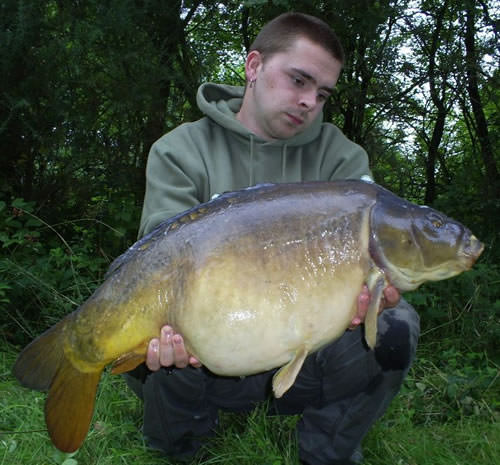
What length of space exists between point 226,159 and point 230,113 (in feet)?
0.65

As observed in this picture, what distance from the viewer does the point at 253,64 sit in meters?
2.02

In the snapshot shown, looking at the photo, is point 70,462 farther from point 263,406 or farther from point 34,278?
point 34,278

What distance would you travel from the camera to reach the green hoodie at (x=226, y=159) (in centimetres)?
185

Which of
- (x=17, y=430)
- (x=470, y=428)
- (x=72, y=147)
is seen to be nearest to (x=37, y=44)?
(x=72, y=147)

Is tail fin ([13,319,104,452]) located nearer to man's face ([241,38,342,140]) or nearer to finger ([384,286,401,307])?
finger ([384,286,401,307])

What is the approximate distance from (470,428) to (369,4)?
244cm

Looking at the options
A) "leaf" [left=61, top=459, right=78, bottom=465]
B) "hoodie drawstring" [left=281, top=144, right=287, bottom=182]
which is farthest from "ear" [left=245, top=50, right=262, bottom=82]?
"leaf" [left=61, top=459, right=78, bottom=465]

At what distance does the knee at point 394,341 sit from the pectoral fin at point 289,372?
437mm

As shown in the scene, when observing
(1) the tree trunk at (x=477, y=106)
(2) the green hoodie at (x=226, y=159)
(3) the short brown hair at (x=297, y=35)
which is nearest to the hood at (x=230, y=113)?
(2) the green hoodie at (x=226, y=159)

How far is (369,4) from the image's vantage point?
342cm

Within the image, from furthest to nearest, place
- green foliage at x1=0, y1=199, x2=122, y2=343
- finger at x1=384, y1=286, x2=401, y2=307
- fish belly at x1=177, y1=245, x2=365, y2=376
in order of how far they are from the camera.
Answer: green foliage at x1=0, y1=199, x2=122, y2=343, finger at x1=384, y1=286, x2=401, y2=307, fish belly at x1=177, y1=245, x2=365, y2=376

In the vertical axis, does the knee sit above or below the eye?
below

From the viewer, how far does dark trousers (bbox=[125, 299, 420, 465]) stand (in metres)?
1.65

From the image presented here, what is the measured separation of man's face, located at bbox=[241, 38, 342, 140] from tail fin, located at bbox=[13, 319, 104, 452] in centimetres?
97
